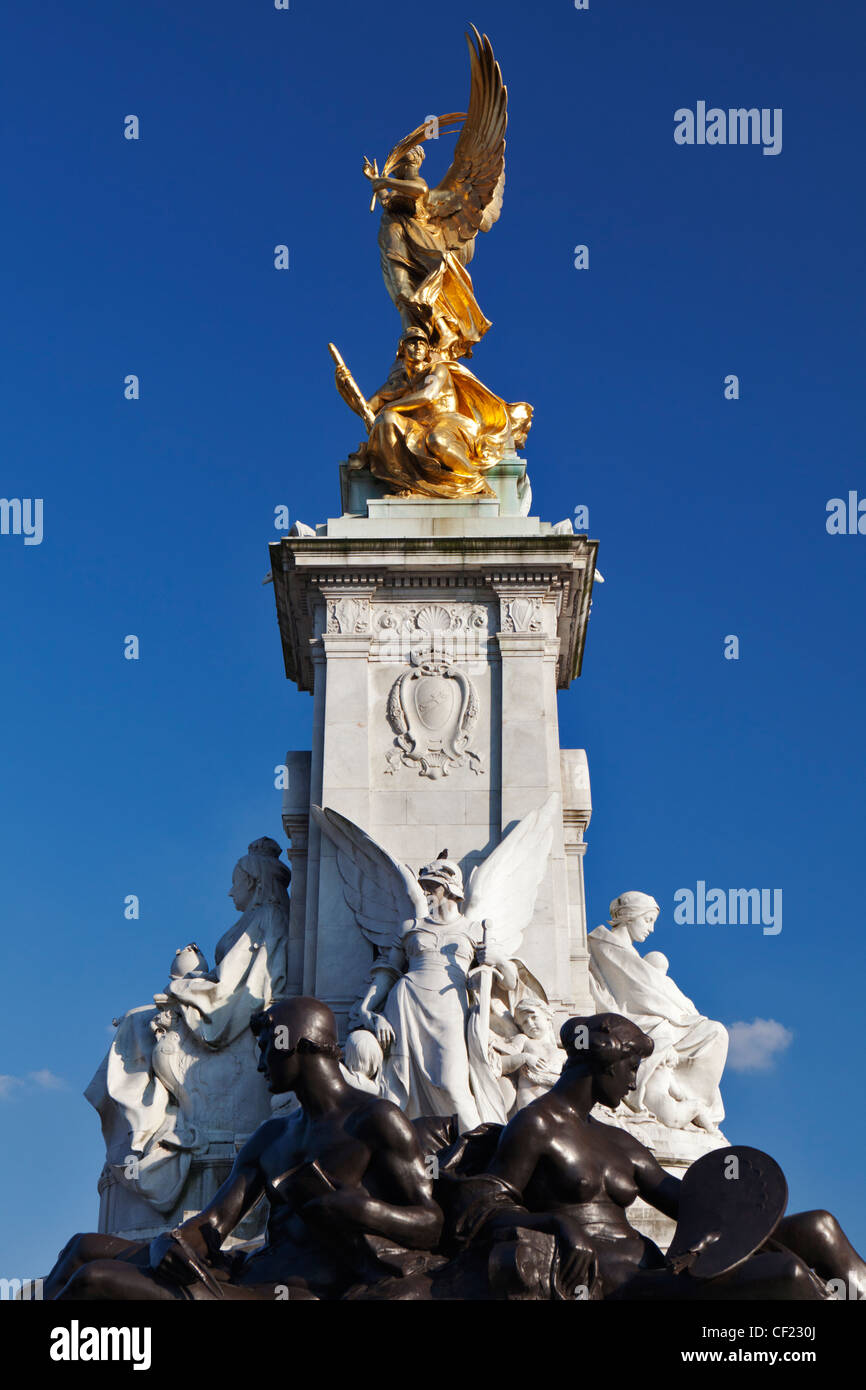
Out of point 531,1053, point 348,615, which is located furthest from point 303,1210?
point 348,615

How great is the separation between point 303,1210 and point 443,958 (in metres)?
6.51

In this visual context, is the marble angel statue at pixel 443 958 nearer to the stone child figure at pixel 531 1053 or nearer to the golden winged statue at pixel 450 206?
the stone child figure at pixel 531 1053

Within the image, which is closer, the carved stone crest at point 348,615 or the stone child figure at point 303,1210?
the stone child figure at point 303,1210

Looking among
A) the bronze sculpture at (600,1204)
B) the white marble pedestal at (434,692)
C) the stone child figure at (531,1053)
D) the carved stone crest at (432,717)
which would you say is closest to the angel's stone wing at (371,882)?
the white marble pedestal at (434,692)

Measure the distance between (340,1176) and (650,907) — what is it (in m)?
9.20

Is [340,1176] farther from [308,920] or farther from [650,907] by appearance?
[650,907]

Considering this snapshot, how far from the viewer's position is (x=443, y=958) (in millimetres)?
15781

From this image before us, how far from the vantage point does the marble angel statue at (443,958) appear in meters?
15.2

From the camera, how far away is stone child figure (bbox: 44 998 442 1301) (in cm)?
902

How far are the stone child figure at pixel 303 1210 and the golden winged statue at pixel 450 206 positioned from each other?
12.3 meters

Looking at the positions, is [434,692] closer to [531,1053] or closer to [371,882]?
[371,882]

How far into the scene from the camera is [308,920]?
1720 cm

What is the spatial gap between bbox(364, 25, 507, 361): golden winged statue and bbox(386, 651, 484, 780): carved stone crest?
176 inches
